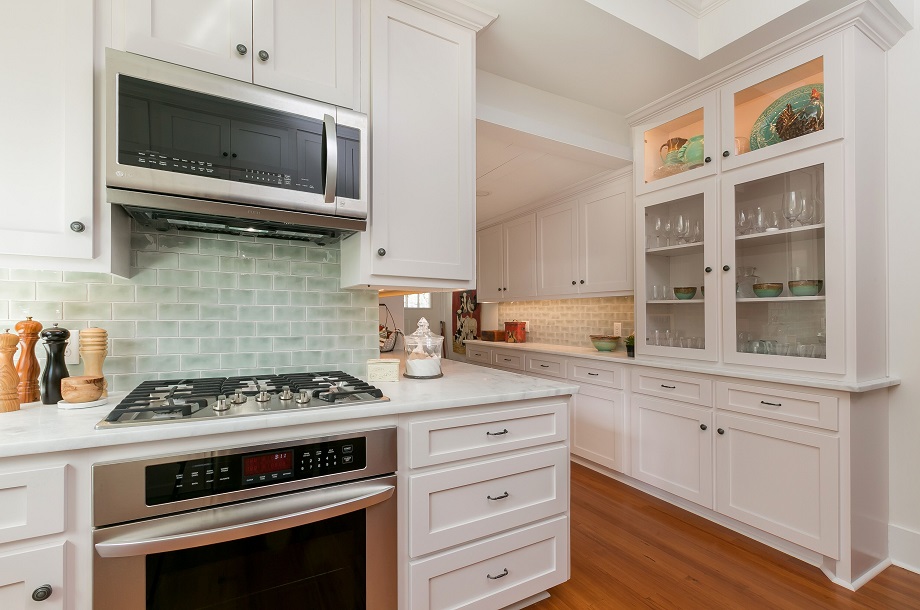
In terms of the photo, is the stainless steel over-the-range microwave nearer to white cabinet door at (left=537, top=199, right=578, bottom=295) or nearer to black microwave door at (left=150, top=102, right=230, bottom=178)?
black microwave door at (left=150, top=102, right=230, bottom=178)

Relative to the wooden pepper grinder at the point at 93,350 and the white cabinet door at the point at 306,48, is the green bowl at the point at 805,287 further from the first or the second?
the wooden pepper grinder at the point at 93,350

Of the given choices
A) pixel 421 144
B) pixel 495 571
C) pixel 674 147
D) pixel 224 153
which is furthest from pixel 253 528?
pixel 674 147

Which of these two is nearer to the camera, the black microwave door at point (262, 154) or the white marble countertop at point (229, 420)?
the white marble countertop at point (229, 420)

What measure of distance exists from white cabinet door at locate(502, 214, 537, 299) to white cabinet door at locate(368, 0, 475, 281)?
2.45m

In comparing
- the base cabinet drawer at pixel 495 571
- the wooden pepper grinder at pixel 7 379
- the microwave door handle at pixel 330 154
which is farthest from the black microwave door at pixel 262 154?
the base cabinet drawer at pixel 495 571

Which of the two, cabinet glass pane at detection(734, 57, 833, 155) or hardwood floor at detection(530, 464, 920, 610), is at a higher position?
cabinet glass pane at detection(734, 57, 833, 155)

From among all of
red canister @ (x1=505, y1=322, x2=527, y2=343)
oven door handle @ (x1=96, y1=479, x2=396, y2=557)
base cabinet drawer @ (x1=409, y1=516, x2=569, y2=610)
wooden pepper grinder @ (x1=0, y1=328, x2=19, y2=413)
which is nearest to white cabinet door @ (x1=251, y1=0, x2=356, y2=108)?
wooden pepper grinder @ (x1=0, y1=328, x2=19, y2=413)

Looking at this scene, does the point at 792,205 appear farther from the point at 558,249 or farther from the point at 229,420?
the point at 229,420

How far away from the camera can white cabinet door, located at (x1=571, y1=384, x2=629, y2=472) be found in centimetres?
299

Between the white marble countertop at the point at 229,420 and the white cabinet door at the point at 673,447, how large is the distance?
1.28 meters

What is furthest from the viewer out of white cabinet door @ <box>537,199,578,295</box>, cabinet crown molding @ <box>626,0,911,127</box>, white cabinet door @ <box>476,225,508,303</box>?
white cabinet door @ <box>476,225,508,303</box>

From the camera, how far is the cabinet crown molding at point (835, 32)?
6.12 ft

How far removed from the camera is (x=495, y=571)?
156 centimetres

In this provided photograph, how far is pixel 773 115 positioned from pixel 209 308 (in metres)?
2.91
